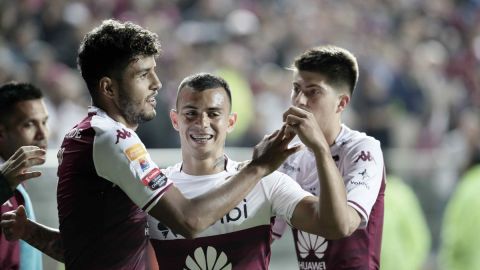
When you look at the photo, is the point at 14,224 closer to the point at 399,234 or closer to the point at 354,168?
the point at 354,168

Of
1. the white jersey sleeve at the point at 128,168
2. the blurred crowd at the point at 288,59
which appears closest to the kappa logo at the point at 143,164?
the white jersey sleeve at the point at 128,168

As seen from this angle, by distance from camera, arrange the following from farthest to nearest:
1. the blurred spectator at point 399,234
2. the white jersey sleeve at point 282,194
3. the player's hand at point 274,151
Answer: the blurred spectator at point 399,234
the white jersey sleeve at point 282,194
the player's hand at point 274,151

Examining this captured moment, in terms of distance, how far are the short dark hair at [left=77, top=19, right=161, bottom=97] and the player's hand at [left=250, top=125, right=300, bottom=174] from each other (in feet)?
2.33

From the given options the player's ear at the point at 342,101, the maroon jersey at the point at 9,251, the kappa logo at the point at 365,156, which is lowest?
the maroon jersey at the point at 9,251

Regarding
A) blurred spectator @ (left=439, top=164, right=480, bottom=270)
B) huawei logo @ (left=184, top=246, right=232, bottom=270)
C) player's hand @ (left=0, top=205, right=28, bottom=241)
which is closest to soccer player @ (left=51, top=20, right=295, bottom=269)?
huawei logo @ (left=184, top=246, right=232, bottom=270)

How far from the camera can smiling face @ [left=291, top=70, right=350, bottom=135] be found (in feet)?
17.1

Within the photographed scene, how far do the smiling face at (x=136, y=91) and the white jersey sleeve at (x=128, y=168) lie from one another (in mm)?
205

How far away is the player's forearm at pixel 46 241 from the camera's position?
4.86 m

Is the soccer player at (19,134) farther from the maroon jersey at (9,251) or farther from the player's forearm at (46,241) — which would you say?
the player's forearm at (46,241)

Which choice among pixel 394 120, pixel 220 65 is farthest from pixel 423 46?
pixel 220 65

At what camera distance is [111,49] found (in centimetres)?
436

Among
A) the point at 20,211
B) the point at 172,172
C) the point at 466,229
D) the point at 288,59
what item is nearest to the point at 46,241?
the point at 20,211

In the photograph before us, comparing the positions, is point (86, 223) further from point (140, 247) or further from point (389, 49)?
point (389, 49)

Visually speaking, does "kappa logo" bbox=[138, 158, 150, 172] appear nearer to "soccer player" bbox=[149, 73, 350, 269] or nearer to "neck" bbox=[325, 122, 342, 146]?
"soccer player" bbox=[149, 73, 350, 269]
